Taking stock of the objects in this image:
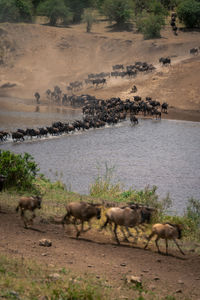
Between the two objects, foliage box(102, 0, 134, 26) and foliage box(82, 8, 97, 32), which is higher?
foliage box(102, 0, 134, 26)

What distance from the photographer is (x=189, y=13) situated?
2918 inches

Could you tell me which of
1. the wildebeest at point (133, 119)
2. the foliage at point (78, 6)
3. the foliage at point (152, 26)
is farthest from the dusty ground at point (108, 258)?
the foliage at point (78, 6)

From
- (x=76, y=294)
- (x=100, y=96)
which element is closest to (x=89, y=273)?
(x=76, y=294)

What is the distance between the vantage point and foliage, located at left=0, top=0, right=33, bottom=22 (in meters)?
82.8

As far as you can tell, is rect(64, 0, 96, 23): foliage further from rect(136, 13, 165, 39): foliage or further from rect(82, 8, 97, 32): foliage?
rect(136, 13, 165, 39): foliage

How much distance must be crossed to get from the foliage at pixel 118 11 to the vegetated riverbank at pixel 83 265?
233 ft

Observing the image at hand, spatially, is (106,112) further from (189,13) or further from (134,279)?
(189,13)

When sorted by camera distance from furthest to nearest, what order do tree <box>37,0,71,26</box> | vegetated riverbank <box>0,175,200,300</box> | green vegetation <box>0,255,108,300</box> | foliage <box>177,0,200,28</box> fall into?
1. tree <box>37,0,71,26</box>
2. foliage <box>177,0,200,28</box>
3. vegetated riverbank <box>0,175,200,300</box>
4. green vegetation <box>0,255,108,300</box>

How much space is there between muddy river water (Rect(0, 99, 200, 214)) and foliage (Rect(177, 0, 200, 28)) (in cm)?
3915

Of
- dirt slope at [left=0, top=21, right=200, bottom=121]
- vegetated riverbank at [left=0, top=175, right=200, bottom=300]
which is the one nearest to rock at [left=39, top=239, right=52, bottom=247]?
vegetated riverbank at [left=0, top=175, right=200, bottom=300]

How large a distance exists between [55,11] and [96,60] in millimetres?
15815

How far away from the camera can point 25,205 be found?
34.1 ft

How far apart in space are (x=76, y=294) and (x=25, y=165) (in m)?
8.50

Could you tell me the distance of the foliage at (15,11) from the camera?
82812 millimetres
